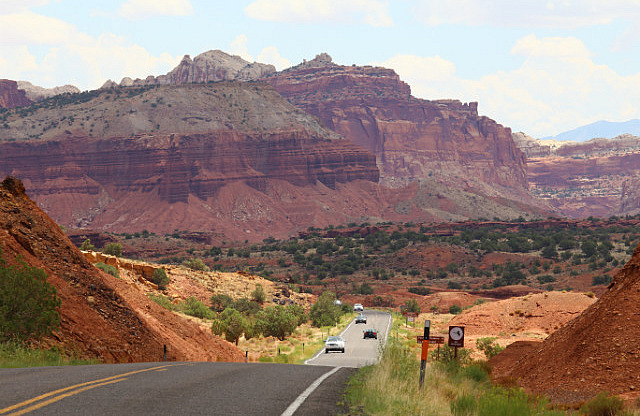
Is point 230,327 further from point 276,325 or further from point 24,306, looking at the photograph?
point 24,306

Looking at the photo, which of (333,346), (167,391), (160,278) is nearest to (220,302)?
(160,278)

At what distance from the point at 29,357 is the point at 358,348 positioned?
31.7m

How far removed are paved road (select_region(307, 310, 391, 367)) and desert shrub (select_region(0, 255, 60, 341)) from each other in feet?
27.6

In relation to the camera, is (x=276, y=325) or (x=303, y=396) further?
(x=276, y=325)

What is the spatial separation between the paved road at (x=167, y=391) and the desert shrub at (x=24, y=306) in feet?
17.1

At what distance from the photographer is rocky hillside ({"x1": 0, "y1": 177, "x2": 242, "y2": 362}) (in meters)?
20.3

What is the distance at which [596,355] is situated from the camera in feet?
56.0

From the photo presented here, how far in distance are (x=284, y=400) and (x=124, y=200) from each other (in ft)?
589

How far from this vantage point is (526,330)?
50812 mm

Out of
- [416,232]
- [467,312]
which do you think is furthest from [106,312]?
[416,232]

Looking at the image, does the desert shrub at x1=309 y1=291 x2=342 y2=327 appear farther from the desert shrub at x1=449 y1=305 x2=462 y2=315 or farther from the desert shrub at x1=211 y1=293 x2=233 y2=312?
the desert shrub at x1=449 y1=305 x2=462 y2=315

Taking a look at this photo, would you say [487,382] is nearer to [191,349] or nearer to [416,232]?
[191,349]

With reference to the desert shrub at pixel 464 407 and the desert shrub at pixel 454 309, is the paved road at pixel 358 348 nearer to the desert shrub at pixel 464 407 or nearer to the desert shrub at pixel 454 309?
the desert shrub at pixel 464 407

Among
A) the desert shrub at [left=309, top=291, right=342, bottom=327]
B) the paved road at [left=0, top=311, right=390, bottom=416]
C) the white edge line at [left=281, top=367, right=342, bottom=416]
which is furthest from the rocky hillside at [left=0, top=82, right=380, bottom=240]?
the paved road at [left=0, top=311, right=390, bottom=416]
